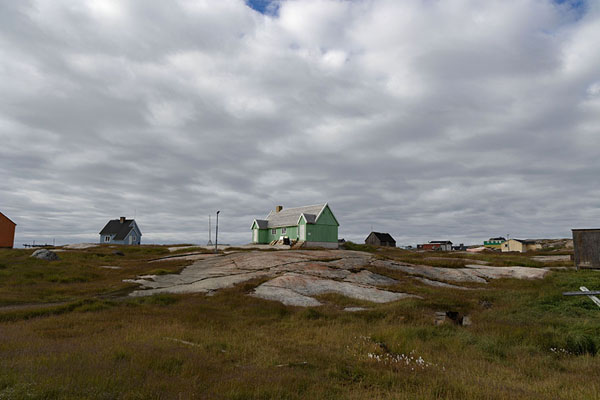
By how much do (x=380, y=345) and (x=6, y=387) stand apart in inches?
369

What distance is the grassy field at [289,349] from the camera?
7.09 m

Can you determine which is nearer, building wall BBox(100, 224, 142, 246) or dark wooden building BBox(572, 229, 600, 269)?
dark wooden building BBox(572, 229, 600, 269)

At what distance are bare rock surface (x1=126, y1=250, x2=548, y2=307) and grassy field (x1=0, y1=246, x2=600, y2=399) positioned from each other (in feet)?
7.90


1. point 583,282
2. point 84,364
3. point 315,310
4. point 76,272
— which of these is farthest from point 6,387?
point 583,282

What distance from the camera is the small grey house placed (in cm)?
8541

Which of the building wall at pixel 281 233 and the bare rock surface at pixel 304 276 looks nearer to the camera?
the bare rock surface at pixel 304 276

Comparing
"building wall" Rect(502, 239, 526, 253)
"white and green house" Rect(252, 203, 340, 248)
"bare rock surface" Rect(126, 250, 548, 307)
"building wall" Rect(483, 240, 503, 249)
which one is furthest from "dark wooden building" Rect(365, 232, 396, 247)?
"bare rock surface" Rect(126, 250, 548, 307)

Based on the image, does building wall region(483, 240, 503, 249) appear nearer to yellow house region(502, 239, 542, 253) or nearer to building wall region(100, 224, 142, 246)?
yellow house region(502, 239, 542, 253)

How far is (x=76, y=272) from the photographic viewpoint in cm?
2930

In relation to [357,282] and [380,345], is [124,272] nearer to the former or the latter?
[357,282]

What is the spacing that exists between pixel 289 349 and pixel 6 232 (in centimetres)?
7193

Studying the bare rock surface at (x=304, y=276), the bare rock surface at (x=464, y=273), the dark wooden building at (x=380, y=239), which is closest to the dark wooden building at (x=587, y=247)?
the bare rock surface at (x=464, y=273)

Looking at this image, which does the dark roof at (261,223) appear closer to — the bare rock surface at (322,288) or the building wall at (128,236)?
the building wall at (128,236)

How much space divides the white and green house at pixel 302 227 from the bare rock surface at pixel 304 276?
68.8 ft
